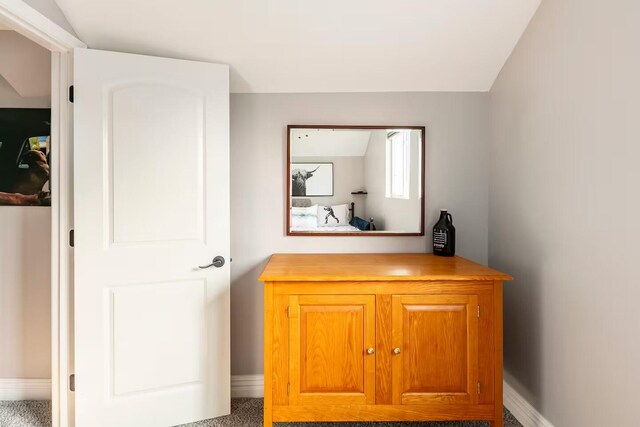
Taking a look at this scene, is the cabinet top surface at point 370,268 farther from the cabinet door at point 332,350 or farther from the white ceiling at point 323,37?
the white ceiling at point 323,37

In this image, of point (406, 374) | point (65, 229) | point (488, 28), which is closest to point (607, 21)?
point (488, 28)

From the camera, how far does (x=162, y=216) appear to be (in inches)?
73.0

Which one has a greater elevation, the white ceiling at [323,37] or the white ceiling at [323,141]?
the white ceiling at [323,37]

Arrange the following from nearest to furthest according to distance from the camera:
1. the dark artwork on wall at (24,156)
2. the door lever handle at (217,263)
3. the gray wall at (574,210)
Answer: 1. the gray wall at (574,210)
2. the door lever handle at (217,263)
3. the dark artwork on wall at (24,156)

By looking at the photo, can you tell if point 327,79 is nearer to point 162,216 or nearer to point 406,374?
point 162,216

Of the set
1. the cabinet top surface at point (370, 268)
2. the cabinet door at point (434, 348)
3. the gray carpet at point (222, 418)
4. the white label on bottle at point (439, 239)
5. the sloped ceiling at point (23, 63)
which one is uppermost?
the sloped ceiling at point (23, 63)

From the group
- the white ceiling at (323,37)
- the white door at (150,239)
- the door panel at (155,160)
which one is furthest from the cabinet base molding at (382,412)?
the white ceiling at (323,37)

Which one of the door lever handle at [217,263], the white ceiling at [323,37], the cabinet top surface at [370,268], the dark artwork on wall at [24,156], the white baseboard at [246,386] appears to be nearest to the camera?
the cabinet top surface at [370,268]

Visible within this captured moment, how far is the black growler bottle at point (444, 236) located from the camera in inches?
84.7

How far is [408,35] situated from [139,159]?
61.0 inches

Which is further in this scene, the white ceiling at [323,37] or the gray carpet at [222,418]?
the gray carpet at [222,418]

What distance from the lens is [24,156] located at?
212cm

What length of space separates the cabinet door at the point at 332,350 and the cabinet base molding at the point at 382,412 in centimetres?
3

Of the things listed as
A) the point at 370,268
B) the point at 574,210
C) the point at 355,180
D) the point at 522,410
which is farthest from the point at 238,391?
the point at 574,210
